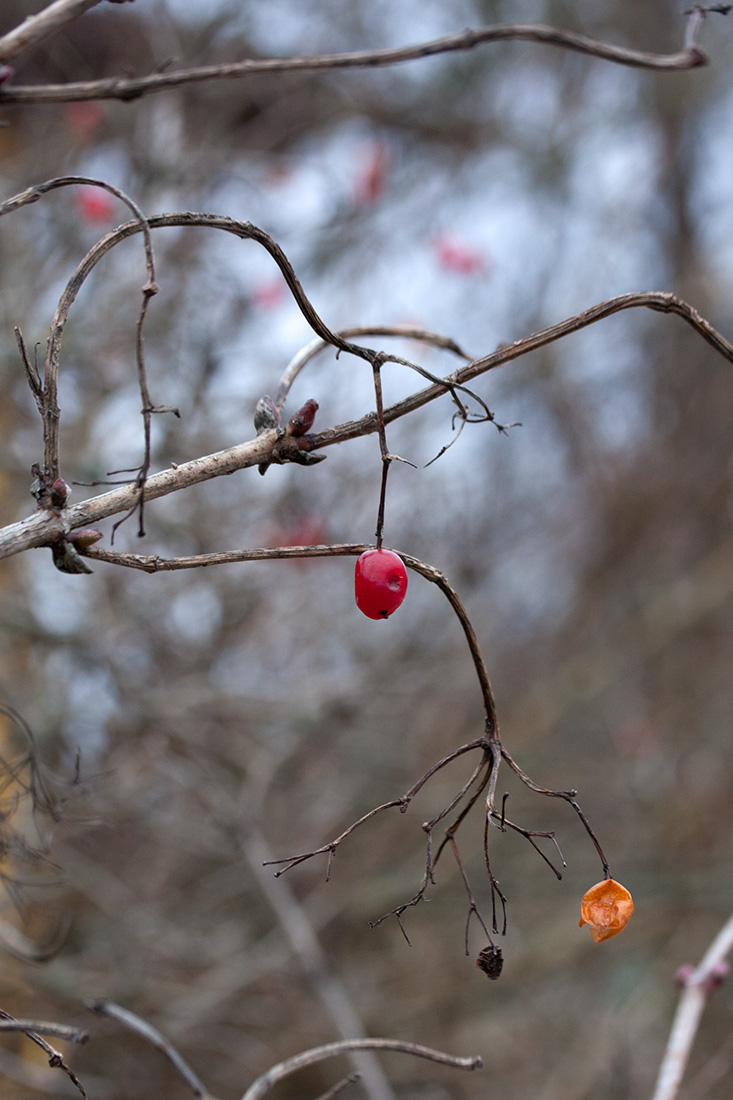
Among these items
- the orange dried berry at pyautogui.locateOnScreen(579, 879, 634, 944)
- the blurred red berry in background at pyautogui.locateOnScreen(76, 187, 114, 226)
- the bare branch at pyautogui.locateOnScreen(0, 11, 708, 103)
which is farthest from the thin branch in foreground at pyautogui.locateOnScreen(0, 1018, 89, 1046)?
the blurred red berry in background at pyautogui.locateOnScreen(76, 187, 114, 226)

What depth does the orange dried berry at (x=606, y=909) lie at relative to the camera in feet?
2.26

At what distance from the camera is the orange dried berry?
69 centimetres

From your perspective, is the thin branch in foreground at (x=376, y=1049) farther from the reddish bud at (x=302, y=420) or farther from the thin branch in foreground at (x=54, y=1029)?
the reddish bud at (x=302, y=420)

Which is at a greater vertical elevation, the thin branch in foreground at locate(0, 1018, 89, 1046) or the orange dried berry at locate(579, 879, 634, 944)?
the thin branch in foreground at locate(0, 1018, 89, 1046)

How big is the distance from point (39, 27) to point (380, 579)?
49cm

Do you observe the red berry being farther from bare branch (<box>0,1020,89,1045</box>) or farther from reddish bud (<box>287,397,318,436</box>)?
bare branch (<box>0,1020,89,1045</box>)

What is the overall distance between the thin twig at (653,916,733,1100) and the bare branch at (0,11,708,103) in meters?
1.03

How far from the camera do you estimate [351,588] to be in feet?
11.1

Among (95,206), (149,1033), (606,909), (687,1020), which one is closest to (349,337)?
(606,909)

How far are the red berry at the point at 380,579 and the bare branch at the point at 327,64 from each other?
403 millimetres

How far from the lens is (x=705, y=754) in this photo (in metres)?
4.22

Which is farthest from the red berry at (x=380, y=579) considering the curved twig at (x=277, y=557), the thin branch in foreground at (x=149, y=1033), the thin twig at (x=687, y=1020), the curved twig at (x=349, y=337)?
the thin twig at (x=687, y=1020)

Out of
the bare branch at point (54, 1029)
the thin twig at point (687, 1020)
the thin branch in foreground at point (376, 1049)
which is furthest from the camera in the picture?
the thin twig at point (687, 1020)

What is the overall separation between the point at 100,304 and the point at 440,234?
1.54m
